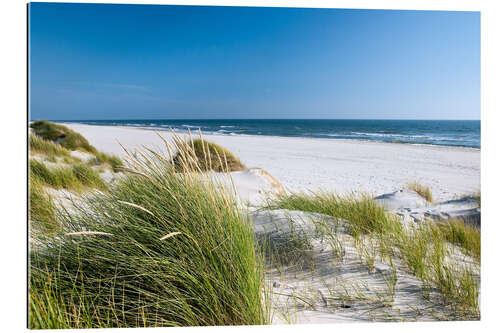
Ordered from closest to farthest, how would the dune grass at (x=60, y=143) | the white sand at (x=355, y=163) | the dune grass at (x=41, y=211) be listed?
the dune grass at (x=41, y=211), the dune grass at (x=60, y=143), the white sand at (x=355, y=163)

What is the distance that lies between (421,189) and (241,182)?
1.83 m

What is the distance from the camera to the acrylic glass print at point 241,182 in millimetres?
1828

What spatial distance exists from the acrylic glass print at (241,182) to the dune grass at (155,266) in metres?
0.01

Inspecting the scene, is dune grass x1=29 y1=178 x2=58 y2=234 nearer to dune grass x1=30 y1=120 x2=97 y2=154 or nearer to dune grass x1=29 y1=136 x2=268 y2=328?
dune grass x1=29 y1=136 x2=268 y2=328

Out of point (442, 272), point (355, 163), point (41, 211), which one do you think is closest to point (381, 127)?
point (355, 163)

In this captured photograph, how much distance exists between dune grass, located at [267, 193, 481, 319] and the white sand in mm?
471

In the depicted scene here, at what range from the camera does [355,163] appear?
4.62m

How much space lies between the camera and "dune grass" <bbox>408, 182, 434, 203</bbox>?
363 centimetres

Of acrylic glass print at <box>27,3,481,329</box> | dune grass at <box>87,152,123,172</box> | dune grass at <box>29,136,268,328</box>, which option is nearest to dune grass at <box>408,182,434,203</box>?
acrylic glass print at <box>27,3,481,329</box>

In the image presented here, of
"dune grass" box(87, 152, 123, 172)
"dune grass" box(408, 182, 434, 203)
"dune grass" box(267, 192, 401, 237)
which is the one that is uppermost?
"dune grass" box(87, 152, 123, 172)

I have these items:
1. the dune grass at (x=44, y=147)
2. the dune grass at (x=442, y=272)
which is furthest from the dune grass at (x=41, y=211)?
the dune grass at (x=442, y=272)

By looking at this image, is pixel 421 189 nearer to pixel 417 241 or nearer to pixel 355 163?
pixel 355 163

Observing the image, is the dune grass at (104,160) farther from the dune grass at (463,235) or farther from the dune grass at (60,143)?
the dune grass at (463,235)
